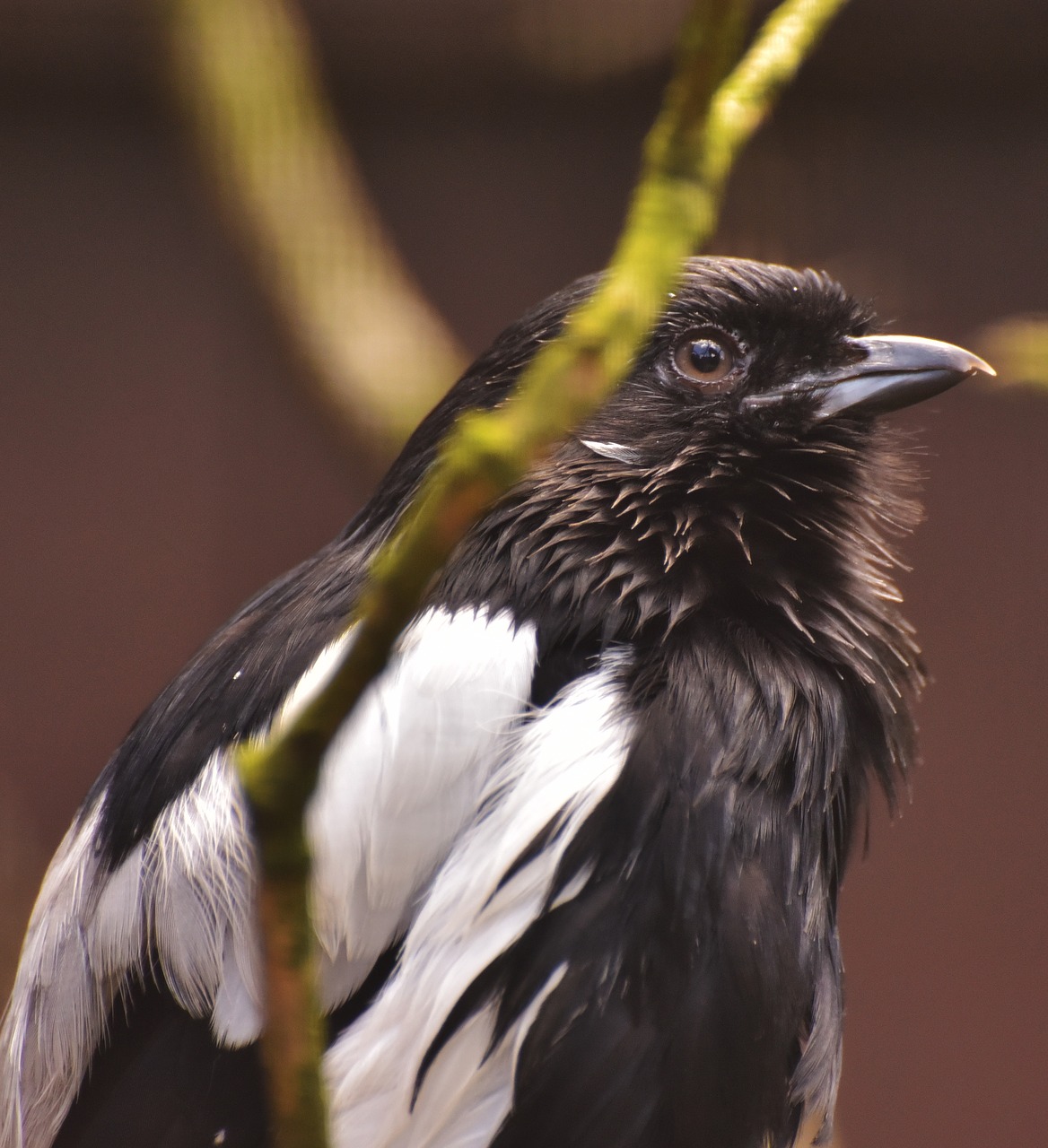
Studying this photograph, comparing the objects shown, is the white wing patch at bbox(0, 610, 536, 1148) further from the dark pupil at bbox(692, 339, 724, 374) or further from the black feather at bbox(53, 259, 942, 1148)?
the dark pupil at bbox(692, 339, 724, 374)

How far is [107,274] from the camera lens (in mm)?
2352

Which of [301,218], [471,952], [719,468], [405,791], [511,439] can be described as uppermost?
[301,218]

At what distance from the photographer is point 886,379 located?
1.18 meters

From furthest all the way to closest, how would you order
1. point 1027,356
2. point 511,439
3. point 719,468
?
1. point 719,468
2. point 1027,356
3. point 511,439

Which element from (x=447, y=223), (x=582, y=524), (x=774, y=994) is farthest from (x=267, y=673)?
(x=447, y=223)

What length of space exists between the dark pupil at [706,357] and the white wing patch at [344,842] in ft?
0.97

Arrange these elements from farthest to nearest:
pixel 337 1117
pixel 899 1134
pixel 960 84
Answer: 1. pixel 960 84
2. pixel 899 1134
3. pixel 337 1117

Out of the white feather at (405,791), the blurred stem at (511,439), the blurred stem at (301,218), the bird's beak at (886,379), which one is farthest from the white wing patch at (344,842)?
the blurred stem at (511,439)

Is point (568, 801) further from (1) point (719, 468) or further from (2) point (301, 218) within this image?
(2) point (301, 218)

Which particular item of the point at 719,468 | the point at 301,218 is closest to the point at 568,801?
the point at 719,468

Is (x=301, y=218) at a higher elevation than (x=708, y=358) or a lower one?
higher

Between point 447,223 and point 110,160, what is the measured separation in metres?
0.60

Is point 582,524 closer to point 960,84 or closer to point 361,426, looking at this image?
point 361,426

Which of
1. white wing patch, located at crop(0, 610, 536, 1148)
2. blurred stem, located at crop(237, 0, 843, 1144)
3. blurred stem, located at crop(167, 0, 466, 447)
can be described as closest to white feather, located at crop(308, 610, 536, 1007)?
white wing patch, located at crop(0, 610, 536, 1148)
